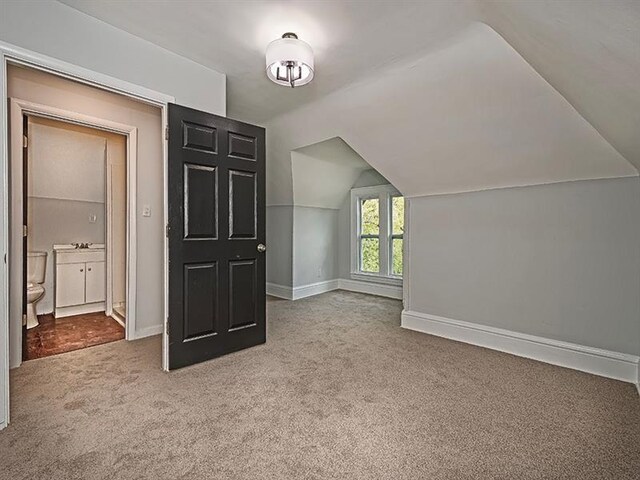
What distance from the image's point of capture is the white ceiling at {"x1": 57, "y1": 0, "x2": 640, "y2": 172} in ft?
4.13

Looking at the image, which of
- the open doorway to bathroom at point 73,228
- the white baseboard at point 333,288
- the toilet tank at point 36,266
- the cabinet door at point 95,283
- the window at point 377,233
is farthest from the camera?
the window at point 377,233

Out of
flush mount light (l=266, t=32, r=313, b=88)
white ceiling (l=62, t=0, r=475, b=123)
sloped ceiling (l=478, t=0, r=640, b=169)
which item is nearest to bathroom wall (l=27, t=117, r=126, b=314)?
white ceiling (l=62, t=0, r=475, b=123)

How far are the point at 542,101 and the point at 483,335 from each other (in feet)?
6.67

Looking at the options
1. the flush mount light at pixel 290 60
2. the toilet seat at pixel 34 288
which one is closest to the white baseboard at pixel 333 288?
the toilet seat at pixel 34 288

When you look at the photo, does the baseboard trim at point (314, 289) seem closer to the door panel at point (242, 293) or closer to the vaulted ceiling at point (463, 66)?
the door panel at point (242, 293)

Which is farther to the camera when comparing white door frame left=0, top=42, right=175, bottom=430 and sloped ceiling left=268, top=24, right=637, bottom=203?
sloped ceiling left=268, top=24, right=637, bottom=203

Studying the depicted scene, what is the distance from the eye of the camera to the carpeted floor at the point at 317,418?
1409 millimetres

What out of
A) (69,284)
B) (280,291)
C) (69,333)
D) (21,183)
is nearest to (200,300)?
(21,183)

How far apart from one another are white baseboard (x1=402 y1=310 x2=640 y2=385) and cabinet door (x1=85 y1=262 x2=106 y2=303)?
386cm

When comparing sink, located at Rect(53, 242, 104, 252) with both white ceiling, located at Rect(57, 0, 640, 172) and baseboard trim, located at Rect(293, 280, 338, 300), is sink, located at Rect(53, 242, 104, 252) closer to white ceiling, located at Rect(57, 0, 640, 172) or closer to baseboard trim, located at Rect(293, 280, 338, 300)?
baseboard trim, located at Rect(293, 280, 338, 300)

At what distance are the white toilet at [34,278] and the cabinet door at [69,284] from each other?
0.24m

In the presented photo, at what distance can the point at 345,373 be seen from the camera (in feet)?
7.73

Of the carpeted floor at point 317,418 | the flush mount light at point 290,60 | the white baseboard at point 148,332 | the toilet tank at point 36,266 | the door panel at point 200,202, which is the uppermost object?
the flush mount light at point 290,60

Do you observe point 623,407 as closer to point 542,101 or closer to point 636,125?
point 636,125
